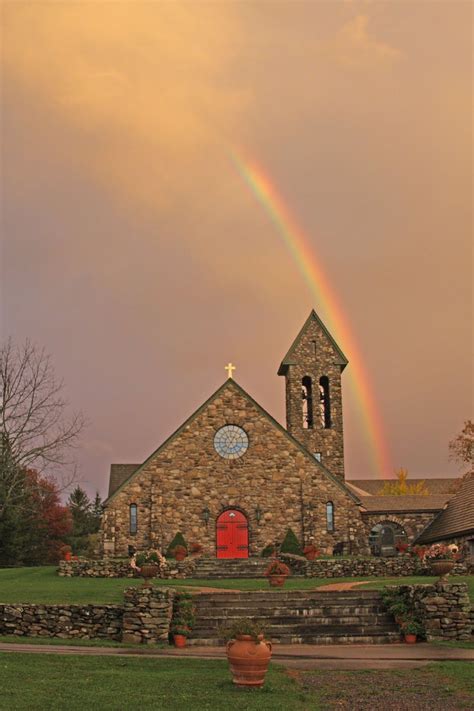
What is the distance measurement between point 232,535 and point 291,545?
3348 millimetres

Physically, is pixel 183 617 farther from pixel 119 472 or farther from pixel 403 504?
pixel 119 472

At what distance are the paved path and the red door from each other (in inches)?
826

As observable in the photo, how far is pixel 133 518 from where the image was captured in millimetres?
40000

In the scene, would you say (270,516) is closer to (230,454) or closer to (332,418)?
(230,454)

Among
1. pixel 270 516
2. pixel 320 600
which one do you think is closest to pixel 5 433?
pixel 270 516

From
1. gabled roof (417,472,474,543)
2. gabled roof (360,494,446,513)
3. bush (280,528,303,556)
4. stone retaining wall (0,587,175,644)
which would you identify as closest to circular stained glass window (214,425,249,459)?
bush (280,528,303,556)

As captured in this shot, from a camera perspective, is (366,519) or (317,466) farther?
(366,519)

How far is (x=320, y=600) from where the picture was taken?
71.0ft

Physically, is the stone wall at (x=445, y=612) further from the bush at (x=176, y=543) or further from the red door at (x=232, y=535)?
the red door at (x=232, y=535)

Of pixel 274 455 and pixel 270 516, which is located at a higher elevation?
pixel 274 455

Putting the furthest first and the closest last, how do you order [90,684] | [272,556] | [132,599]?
1. [272,556]
2. [132,599]
3. [90,684]

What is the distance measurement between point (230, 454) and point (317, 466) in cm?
468

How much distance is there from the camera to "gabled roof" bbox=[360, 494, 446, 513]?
46500 mm

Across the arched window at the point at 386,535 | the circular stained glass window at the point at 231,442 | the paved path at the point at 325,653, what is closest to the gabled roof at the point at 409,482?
the arched window at the point at 386,535
